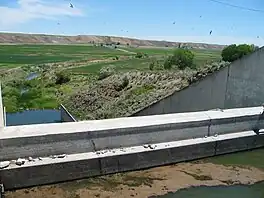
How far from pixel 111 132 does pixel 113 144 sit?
20cm

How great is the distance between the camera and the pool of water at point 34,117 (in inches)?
736

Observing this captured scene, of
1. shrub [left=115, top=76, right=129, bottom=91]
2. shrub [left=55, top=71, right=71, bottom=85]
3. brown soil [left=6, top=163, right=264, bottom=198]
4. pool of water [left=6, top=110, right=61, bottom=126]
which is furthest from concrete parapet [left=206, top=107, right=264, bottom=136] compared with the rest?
shrub [left=55, top=71, right=71, bottom=85]

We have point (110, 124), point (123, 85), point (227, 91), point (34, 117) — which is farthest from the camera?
point (123, 85)

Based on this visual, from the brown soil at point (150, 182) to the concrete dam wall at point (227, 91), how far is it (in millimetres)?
3710

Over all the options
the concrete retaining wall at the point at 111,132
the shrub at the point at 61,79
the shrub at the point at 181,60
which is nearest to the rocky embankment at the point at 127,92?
the shrub at the point at 181,60

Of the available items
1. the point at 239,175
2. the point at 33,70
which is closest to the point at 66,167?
the point at 239,175

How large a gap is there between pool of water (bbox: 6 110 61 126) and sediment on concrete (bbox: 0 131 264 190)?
1386cm

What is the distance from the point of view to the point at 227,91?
32.9ft

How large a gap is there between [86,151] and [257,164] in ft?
10.3

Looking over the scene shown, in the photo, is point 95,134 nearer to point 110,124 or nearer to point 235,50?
point 110,124

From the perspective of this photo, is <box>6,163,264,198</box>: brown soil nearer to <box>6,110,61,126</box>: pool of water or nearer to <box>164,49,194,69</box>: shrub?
<box>6,110,61,126</box>: pool of water

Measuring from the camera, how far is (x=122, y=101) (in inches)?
707

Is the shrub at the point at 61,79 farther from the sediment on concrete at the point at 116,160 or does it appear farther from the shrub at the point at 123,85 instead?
the sediment on concrete at the point at 116,160

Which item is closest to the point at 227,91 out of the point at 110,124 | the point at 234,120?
the point at 234,120
